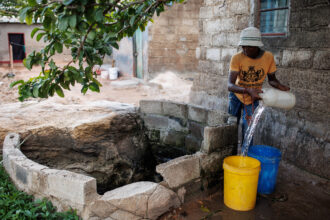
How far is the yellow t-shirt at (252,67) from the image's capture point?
376cm

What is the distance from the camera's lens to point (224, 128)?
12.5ft

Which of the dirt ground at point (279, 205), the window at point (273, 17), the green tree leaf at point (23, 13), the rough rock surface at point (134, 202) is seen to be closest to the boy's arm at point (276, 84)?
the window at point (273, 17)

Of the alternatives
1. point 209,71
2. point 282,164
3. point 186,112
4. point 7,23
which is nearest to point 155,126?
point 186,112

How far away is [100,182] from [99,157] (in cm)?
42

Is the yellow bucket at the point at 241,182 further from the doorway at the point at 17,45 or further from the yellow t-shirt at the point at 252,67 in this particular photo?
the doorway at the point at 17,45

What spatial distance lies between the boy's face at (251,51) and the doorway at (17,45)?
15.1m

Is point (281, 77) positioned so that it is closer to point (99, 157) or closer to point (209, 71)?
point (209, 71)

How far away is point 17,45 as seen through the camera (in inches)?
629

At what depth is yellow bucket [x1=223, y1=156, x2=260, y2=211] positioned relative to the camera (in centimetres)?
319

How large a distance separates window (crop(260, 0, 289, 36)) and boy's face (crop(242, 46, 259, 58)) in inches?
48.7

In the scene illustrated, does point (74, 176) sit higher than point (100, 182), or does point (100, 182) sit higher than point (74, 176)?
point (74, 176)

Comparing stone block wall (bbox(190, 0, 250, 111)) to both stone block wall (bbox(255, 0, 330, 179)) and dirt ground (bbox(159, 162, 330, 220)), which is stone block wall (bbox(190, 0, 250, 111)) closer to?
stone block wall (bbox(255, 0, 330, 179))

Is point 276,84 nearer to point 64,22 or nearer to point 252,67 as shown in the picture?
point 252,67

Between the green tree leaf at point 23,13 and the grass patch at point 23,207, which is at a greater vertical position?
the green tree leaf at point 23,13
